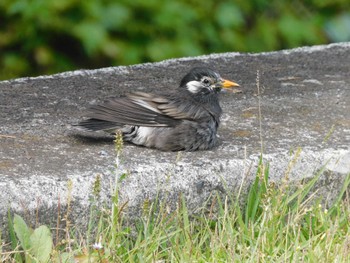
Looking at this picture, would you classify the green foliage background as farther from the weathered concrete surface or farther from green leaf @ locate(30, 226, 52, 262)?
green leaf @ locate(30, 226, 52, 262)

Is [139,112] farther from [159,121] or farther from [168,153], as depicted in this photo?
[168,153]

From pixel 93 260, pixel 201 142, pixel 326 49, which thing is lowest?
pixel 93 260

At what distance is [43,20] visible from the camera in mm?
9836

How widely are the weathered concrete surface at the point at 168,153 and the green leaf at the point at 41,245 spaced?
0.61 feet

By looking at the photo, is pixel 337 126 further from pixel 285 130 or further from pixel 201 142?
pixel 201 142

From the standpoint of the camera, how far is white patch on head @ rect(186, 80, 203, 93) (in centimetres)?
668

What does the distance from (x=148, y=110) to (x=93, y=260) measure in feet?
4.23

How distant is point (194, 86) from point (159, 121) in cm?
37

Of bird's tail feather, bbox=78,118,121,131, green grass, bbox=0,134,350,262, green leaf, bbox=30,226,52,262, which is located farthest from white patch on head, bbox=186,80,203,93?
green leaf, bbox=30,226,52,262

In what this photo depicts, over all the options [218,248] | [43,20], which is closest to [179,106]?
[218,248]

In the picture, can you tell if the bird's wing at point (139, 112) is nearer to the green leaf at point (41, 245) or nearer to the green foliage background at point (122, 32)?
the green leaf at point (41, 245)

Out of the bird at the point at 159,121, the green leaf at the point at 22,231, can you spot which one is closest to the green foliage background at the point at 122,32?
the bird at the point at 159,121

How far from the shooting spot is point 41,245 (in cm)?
544

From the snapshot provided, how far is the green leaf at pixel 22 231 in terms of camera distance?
5.43m
